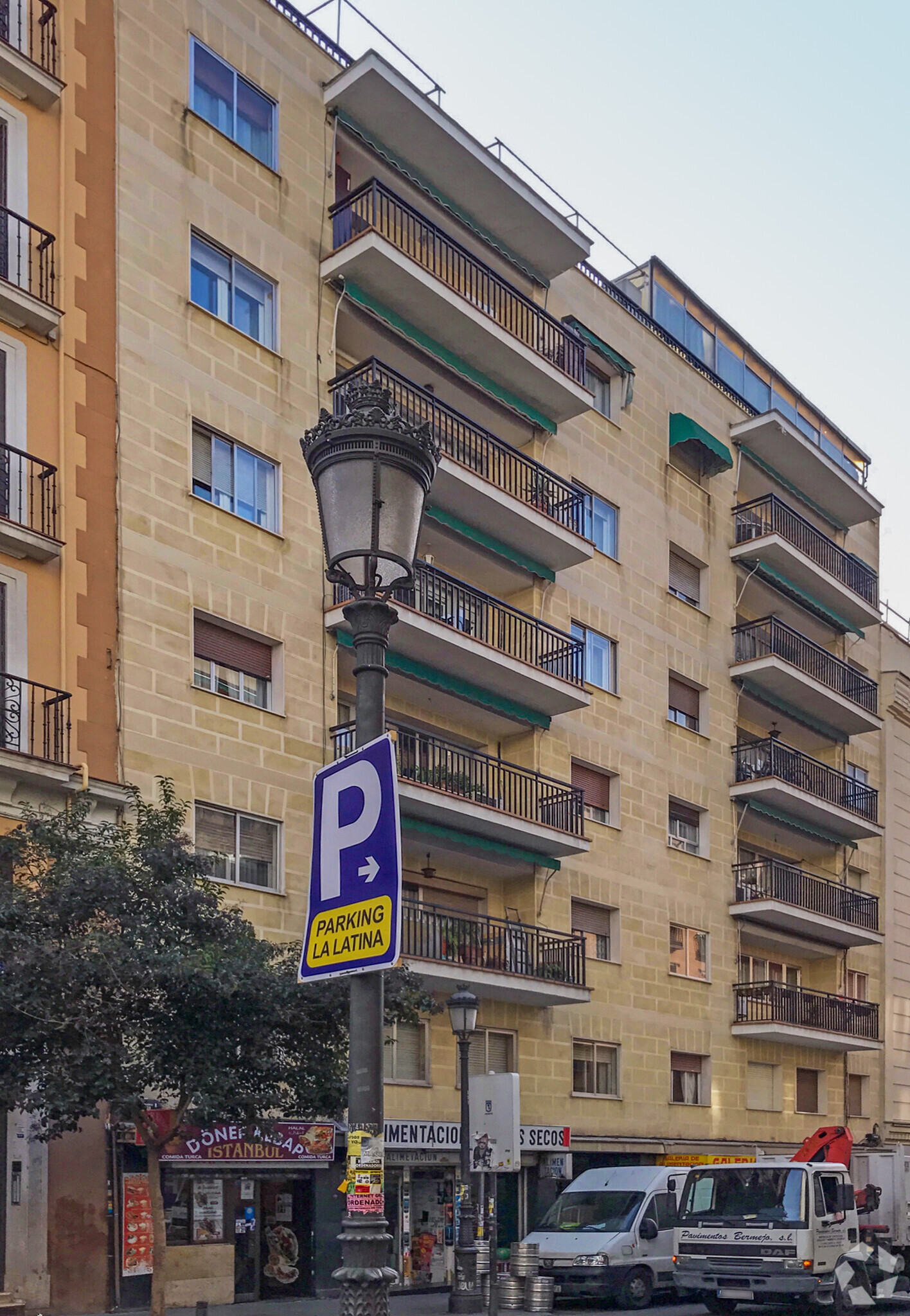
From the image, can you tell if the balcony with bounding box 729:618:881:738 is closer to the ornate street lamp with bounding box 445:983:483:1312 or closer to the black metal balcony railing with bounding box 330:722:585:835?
the black metal balcony railing with bounding box 330:722:585:835

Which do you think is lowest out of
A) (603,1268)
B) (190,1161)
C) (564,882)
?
(603,1268)

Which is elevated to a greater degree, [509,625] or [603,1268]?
[509,625]

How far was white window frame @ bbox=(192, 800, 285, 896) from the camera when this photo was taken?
2097 centimetres

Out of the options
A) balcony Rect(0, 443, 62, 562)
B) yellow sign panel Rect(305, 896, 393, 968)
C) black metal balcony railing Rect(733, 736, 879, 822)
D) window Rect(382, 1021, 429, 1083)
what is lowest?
window Rect(382, 1021, 429, 1083)

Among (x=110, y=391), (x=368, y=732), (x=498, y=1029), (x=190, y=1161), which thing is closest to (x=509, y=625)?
(x=498, y=1029)

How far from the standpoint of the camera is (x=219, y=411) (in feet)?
73.4

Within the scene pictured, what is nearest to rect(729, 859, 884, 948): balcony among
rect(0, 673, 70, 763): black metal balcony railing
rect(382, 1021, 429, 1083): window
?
rect(382, 1021, 429, 1083): window

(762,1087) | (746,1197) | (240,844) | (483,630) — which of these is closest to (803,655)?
(762,1087)

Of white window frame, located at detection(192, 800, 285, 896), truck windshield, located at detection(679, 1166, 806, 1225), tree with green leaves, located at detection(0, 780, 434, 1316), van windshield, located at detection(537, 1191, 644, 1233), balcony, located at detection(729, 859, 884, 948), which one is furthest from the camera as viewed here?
balcony, located at detection(729, 859, 884, 948)

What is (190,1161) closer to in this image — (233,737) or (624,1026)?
(233,737)

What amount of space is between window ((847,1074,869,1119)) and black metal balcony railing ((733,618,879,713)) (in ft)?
29.1

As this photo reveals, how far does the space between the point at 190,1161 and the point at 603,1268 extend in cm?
580

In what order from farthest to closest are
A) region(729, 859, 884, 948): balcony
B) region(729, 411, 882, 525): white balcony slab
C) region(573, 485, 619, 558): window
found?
region(729, 411, 882, 525): white balcony slab → region(729, 859, 884, 948): balcony → region(573, 485, 619, 558): window

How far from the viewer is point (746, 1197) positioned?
2088cm
